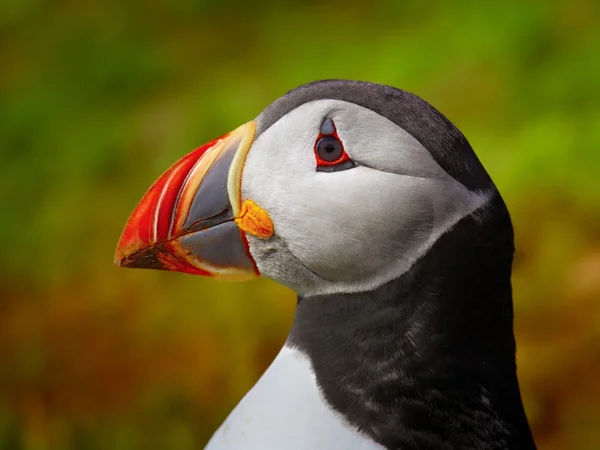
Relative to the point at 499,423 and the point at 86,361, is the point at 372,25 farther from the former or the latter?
the point at 499,423

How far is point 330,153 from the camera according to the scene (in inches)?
40.7

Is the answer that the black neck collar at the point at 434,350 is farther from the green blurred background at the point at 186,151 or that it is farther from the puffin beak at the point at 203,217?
the green blurred background at the point at 186,151

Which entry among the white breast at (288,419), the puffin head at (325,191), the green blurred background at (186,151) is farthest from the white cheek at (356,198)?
the green blurred background at (186,151)

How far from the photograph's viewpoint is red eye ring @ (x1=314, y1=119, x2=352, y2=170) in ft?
3.38

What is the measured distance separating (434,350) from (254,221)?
0.87 ft

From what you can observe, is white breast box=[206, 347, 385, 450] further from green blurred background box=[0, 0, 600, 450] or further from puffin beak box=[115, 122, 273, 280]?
green blurred background box=[0, 0, 600, 450]

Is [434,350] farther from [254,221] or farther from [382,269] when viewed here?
[254,221]

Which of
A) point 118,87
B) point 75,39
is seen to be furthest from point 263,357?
point 75,39

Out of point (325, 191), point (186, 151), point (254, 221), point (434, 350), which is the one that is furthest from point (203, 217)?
point (186, 151)

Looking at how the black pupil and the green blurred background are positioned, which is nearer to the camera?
the black pupil

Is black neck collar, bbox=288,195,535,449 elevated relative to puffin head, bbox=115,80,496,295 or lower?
lower

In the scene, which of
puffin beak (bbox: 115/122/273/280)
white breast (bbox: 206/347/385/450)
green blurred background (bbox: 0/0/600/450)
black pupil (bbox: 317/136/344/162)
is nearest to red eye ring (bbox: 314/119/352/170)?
black pupil (bbox: 317/136/344/162)

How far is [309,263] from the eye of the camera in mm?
1073

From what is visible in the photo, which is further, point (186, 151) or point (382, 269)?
point (186, 151)
